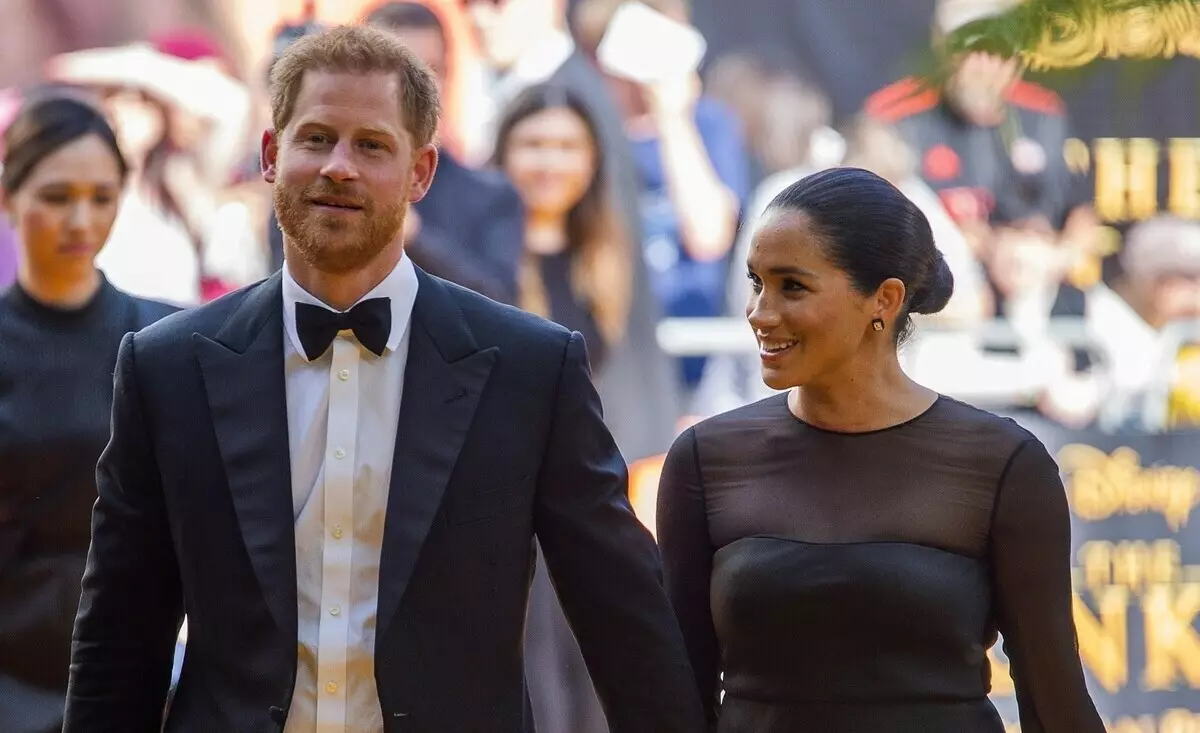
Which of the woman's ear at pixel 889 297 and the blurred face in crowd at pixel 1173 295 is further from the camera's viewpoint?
the blurred face in crowd at pixel 1173 295

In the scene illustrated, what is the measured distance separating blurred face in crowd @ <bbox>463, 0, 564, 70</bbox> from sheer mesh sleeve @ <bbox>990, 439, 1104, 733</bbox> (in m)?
2.85

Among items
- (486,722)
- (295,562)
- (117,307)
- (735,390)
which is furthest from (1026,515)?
(735,390)

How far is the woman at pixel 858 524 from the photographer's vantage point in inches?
107

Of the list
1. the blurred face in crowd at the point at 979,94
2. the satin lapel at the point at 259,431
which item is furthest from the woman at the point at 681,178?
the satin lapel at the point at 259,431

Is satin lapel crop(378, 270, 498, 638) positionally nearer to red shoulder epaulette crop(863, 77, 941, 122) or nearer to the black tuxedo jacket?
the black tuxedo jacket

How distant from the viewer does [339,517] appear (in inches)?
94.9

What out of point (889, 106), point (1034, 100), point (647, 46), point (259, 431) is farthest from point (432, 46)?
point (259, 431)

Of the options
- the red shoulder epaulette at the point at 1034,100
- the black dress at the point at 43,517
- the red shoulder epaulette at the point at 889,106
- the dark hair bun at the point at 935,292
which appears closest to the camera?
the dark hair bun at the point at 935,292

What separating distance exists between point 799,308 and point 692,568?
480 mm

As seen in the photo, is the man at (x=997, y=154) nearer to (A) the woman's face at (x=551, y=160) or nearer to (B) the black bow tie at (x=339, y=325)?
(A) the woman's face at (x=551, y=160)

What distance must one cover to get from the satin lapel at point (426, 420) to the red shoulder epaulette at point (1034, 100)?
3361 mm

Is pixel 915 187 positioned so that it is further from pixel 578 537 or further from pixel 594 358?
pixel 578 537

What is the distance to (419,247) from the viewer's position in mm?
5176

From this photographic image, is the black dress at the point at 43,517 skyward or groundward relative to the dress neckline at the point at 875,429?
groundward
